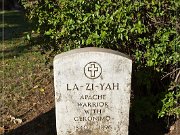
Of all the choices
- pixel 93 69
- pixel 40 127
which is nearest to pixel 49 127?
pixel 40 127

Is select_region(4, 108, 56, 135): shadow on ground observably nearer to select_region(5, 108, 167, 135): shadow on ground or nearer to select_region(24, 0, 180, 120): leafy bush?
select_region(5, 108, 167, 135): shadow on ground

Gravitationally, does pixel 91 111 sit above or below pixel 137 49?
below

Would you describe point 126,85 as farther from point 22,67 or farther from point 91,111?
point 22,67

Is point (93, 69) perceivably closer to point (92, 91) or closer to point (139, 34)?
point (92, 91)

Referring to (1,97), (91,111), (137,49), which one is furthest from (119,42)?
(1,97)

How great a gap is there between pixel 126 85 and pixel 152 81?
831 millimetres

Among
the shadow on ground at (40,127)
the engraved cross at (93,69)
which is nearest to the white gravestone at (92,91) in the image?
the engraved cross at (93,69)

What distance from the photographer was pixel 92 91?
3965 millimetres

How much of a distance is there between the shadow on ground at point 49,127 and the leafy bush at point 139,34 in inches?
16.7

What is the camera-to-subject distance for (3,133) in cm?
498

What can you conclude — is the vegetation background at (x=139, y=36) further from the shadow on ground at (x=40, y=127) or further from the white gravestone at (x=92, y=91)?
the shadow on ground at (x=40, y=127)

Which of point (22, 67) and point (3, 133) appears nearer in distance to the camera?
point (3, 133)

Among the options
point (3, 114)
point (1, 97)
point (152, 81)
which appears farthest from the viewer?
point (1, 97)

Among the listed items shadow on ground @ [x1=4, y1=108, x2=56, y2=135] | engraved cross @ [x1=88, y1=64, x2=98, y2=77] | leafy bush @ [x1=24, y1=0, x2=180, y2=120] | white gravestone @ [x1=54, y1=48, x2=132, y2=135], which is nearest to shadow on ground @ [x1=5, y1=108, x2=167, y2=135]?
shadow on ground @ [x1=4, y1=108, x2=56, y2=135]
